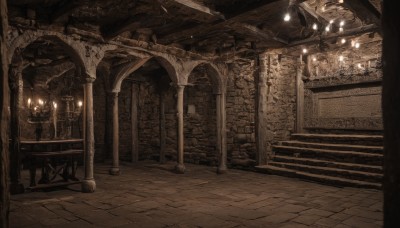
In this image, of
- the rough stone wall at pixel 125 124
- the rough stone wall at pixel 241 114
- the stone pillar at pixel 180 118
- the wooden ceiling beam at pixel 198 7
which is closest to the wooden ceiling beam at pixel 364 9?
the wooden ceiling beam at pixel 198 7

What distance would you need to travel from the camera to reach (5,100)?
1838 mm

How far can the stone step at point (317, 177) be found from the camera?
18.7 ft

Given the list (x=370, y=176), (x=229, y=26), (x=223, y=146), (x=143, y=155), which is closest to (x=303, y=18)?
(x=229, y=26)

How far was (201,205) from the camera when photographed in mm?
4566

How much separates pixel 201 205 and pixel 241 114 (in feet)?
13.0

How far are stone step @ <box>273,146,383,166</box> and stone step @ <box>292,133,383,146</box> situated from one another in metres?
0.47

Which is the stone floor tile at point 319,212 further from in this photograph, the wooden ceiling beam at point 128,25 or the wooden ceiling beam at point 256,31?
the wooden ceiling beam at point 128,25

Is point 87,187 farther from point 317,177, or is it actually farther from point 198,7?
point 317,177

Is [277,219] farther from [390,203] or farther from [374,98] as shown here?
[374,98]

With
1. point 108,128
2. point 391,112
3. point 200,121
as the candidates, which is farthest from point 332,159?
point 108,128

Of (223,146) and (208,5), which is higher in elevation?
(208,5)

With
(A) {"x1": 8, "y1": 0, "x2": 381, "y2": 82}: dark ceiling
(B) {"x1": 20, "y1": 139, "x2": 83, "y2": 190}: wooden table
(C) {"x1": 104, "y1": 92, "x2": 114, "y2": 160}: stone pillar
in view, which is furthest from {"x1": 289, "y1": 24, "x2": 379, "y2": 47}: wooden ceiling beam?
(C) {"x1": 104, "y1": 92, "x2": 114, "y2": 160}: stone pillar

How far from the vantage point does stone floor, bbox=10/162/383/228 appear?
12.3 ft

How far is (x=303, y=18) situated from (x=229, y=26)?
1.29 m
